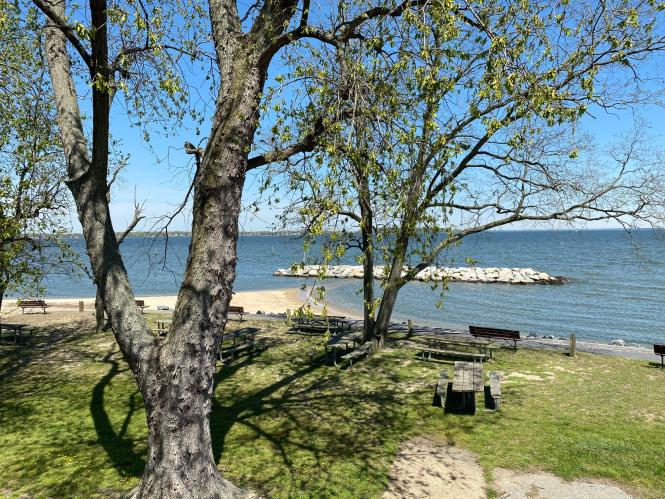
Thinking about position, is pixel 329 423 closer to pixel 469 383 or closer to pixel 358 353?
pixel 469 383

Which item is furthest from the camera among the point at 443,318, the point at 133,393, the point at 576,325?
the point at 443,318

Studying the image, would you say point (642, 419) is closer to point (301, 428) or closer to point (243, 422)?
point (301, 428)

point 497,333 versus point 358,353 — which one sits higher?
point 497,333

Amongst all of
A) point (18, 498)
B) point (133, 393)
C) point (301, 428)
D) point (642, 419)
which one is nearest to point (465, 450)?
point (301, 428)

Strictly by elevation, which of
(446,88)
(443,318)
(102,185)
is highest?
(446,88)

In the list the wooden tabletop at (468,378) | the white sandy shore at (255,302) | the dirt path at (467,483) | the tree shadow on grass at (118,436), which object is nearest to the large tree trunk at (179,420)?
the tree shadow on grass at (118,436)

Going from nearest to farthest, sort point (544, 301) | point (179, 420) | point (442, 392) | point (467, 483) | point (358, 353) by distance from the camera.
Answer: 1. point (179, 420)
2. point (467, 483)
3. point (442, 392)
4. point (358, 353)
5. point (544, 301)

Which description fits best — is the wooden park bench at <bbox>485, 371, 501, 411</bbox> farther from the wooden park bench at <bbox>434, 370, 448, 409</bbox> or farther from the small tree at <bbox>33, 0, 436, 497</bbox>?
the small tree at <bbox>33, 0, 436, 497</bbox>

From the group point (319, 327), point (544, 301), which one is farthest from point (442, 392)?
point (544, 301)

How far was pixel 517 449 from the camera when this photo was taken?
8.43 metres

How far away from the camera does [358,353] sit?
14.6 m

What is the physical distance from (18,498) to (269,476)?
3446 millimetres

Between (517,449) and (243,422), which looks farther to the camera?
(243,422)

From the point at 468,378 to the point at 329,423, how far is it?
3.28 m
